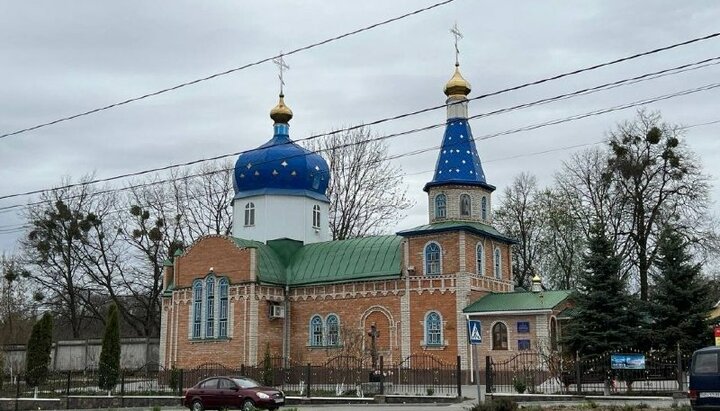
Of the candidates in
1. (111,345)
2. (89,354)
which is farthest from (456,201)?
(89,354)

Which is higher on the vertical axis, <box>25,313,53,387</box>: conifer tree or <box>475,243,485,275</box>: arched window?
<box>475,243,485,275</box>: arched window

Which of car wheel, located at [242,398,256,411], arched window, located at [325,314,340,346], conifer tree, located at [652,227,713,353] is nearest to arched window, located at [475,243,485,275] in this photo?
arched window, located at [325,314,340,346]

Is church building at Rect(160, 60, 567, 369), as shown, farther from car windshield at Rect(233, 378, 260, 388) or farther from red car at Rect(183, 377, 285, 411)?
red car at Rect(183, 377, 285, 411)

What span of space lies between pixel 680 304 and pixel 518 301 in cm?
665

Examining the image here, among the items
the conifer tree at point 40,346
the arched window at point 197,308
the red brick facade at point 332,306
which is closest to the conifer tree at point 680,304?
the red brick facade at point 332,306

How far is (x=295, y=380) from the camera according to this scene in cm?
2994

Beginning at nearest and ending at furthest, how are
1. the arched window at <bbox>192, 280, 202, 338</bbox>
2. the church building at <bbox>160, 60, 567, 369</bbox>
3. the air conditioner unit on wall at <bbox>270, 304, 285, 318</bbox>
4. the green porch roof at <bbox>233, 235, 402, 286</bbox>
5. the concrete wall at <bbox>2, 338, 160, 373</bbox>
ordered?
the church building at <bbox>160, 60, 567, 369</bbox> < the green porch roof at <bbox>233, 235, 402, 286</bbox> < the air conditioner unit on wall at <bbox>270, 304, 285, 318</bbox> < the arched window at <bbox>192, 280, 202, 338</bbox> < the concrete wall at <bbox>2, 338, 160, 373</bbox>

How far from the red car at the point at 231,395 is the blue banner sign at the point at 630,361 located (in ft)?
29.4

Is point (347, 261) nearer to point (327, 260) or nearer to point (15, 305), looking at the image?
point (327, 260)

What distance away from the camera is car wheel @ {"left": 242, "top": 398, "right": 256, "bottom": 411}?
1917 cm

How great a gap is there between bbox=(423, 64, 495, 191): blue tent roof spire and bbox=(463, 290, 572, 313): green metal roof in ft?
16.0

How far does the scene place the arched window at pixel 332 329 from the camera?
34.2m

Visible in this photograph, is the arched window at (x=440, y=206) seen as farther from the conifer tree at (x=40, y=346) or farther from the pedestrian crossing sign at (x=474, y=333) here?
the conifer tree at (x=40, y=346)

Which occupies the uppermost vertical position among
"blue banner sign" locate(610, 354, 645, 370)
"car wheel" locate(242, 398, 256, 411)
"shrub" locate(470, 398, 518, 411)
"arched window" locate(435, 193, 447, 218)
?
"arched window" locate(435, 193, 447, 218)
